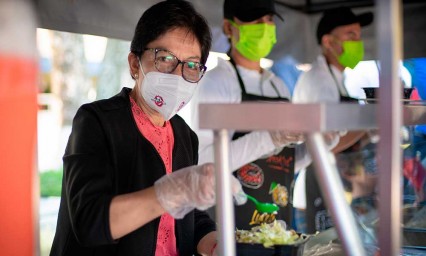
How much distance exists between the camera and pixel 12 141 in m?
2.15

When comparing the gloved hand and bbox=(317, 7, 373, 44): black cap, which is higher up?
bbox=(317, 7, 373, 44): black cap

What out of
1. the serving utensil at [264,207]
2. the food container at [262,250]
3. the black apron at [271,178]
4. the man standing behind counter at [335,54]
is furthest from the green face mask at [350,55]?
the food container at [262,250]

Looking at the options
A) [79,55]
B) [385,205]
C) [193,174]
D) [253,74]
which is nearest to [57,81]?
[79,55]

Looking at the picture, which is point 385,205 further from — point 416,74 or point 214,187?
point 416,74

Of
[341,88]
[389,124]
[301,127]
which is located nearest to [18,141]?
[301,127]

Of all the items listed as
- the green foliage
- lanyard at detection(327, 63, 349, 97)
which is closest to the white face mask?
the green foliage

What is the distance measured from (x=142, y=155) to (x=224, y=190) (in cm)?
61

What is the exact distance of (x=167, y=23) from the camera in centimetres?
168

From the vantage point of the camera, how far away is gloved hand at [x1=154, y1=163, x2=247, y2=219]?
45.2 inches

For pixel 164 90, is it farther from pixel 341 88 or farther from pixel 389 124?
pixel 341 88

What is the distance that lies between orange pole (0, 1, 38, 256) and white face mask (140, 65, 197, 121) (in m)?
0.70

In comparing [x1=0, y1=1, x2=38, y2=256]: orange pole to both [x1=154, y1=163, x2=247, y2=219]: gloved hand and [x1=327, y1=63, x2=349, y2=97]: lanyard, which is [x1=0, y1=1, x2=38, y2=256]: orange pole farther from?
[x1=327, y1=63, x2=349, y2=97]: lanyard

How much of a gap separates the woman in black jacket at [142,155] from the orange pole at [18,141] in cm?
58

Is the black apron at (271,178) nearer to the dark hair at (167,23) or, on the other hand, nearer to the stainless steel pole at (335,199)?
the dark hair at (167,23)
